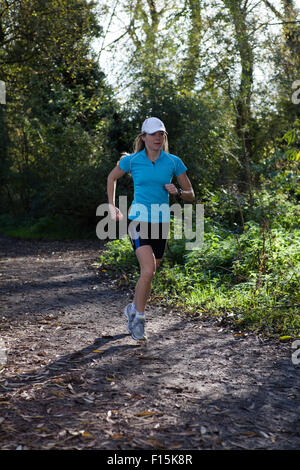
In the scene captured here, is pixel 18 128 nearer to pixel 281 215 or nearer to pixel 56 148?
pixel 56 148

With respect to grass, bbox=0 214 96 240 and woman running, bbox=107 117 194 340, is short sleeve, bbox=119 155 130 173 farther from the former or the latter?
grass, bbox=0 214 96 240

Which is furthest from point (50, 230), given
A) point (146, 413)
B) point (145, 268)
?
point (146, 413)

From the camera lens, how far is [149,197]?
4816 millimetres

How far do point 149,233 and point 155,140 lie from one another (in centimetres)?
94

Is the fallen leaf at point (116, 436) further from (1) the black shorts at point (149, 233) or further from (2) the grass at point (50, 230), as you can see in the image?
(2) the grass at point (50, 230)

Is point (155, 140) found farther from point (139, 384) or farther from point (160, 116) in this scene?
point (160, 116)

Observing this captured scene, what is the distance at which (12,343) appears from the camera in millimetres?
5086

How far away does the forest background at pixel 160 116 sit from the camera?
9875 mm

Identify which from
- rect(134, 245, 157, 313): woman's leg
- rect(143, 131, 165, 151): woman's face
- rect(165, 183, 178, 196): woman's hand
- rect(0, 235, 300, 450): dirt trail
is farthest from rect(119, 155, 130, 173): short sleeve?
rect(0, 235, 300, 450): dirt trail

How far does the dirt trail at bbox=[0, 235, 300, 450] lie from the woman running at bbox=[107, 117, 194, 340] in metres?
0.73

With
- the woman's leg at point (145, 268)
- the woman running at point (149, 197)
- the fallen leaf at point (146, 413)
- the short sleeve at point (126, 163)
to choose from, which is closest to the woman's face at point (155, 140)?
the woman running at point (149, 197)

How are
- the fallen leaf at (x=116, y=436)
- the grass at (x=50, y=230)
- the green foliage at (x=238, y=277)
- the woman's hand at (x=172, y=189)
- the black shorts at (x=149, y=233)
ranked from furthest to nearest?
the grass at (x=50, y=230) → the green foliage at (x=238, y=277) → the black shorts at (x=149, y=233) → the woman's hand at (x=172, y=189) → the fallen leaf at (x=116, y=436)

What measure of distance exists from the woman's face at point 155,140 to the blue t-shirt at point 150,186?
0.11 meters
